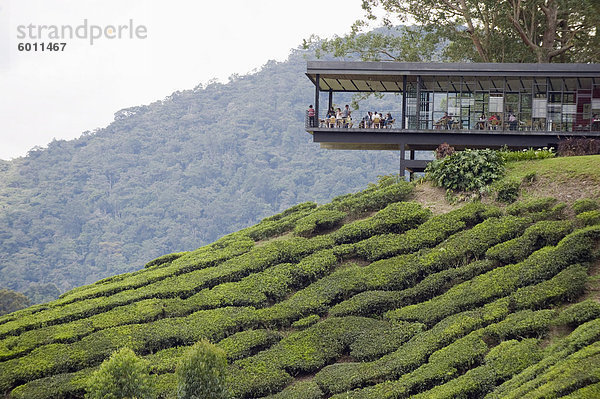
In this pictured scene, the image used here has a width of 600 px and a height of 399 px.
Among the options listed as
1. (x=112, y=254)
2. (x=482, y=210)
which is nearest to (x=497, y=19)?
(x=482, y=210)

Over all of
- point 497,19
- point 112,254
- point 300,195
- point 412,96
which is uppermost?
point 497,19

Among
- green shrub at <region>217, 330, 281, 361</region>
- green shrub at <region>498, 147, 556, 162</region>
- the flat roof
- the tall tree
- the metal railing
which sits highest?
the tall tree

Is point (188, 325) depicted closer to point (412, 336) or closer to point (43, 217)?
point (412, 336)

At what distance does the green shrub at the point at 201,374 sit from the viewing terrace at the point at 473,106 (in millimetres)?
Result: 12061

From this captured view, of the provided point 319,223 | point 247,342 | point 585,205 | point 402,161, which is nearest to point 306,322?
point 247,342

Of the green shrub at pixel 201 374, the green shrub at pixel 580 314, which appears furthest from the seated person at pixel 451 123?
the green shrub at pixel 201 374

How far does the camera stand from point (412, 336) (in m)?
14.4

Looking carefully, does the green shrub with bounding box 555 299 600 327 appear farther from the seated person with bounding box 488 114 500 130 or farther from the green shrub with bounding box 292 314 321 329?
the seated person with bounding box 488 114 500 130

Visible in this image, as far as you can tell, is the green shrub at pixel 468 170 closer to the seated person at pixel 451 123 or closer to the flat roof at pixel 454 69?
the seated person at pixel 451 123

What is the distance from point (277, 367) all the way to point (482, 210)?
6900 mm

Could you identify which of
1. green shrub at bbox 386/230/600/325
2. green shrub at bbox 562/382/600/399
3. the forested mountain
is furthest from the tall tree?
the forested mountain

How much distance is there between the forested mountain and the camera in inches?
2395

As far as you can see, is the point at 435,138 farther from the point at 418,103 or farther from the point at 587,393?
the point at 587,393

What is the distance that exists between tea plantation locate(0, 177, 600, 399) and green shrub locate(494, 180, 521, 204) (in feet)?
1.95
